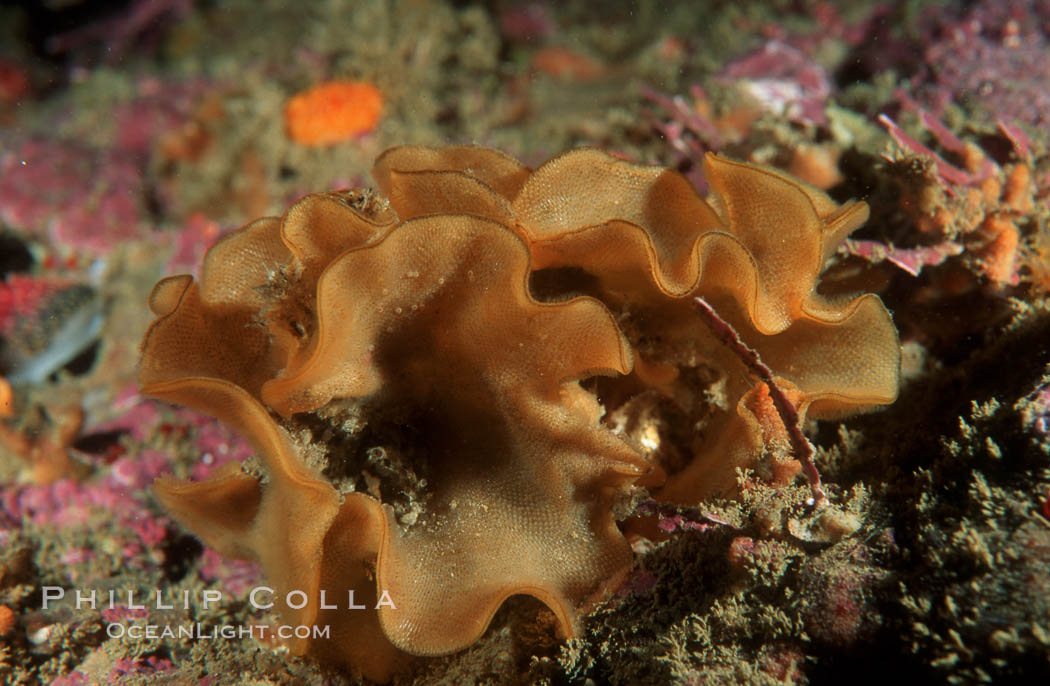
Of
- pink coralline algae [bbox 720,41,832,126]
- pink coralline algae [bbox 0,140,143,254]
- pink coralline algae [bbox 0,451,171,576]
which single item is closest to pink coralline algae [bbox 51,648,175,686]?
pink coralline algae [bbox 0,451,171,576]

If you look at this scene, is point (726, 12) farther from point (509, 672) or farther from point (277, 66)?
point (509, 672)

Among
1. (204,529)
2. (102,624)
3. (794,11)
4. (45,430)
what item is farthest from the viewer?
(794,11)

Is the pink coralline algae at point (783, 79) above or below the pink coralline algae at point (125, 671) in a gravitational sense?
above

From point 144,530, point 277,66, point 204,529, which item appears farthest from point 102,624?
point 277,66

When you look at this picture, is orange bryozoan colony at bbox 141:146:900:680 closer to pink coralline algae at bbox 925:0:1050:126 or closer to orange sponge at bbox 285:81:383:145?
pink coralline algae at bbox 925:0:1050:126

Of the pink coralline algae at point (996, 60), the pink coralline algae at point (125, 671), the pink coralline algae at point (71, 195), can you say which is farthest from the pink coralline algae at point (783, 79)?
the pink coralline algae at point (71, 195)

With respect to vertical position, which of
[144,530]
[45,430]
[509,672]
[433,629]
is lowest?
[45,430]

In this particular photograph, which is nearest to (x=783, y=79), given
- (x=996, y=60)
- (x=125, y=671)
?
(x=996, y=60)

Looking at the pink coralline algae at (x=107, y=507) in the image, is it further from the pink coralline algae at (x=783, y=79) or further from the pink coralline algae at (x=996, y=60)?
the pink coralline algae at (x=996, y=60)
